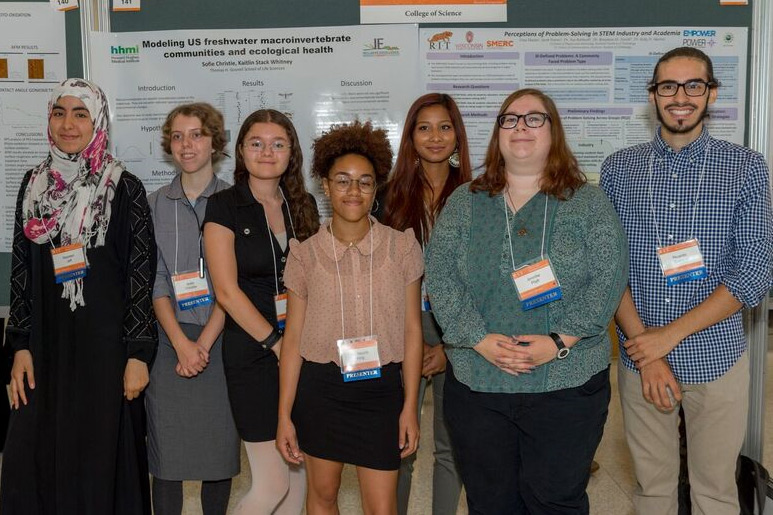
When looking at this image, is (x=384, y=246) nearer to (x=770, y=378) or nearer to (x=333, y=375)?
(x=333, y=375)

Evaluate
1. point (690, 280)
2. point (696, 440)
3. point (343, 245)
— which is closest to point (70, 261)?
point (343, 245)

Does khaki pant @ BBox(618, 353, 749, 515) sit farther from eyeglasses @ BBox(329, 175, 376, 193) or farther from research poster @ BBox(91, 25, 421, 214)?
research poster @ BBox(91, 25, 421, 214)

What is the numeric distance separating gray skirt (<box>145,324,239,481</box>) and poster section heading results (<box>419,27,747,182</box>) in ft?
5.40

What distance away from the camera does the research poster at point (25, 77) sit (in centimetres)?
329

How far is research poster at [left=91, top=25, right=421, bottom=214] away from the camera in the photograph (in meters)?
3.27

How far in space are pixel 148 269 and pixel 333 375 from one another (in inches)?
31.1

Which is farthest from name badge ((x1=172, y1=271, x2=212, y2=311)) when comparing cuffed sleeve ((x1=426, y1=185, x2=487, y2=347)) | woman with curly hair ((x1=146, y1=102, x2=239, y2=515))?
cuffed sleeve ((x1=426, y1=185, x2=487, y2=347))

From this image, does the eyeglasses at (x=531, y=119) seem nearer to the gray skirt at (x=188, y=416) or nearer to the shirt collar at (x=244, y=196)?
the shirt collar at (x=244, y=196)

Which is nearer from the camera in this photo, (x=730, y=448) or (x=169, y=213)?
(x=730, y=448)

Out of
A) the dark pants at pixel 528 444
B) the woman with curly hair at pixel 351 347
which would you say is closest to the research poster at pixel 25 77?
the woman with curly hair at pixel 351 347

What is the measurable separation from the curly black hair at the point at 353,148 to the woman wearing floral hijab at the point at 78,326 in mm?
698

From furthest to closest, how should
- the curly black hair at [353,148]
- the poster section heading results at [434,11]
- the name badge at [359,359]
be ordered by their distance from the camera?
the poster section heading results at [434,11], the curly black hair at [353,148], the name badge at [359,359]

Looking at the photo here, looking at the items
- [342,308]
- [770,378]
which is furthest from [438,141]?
[770,378]

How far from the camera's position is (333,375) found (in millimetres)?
2148
